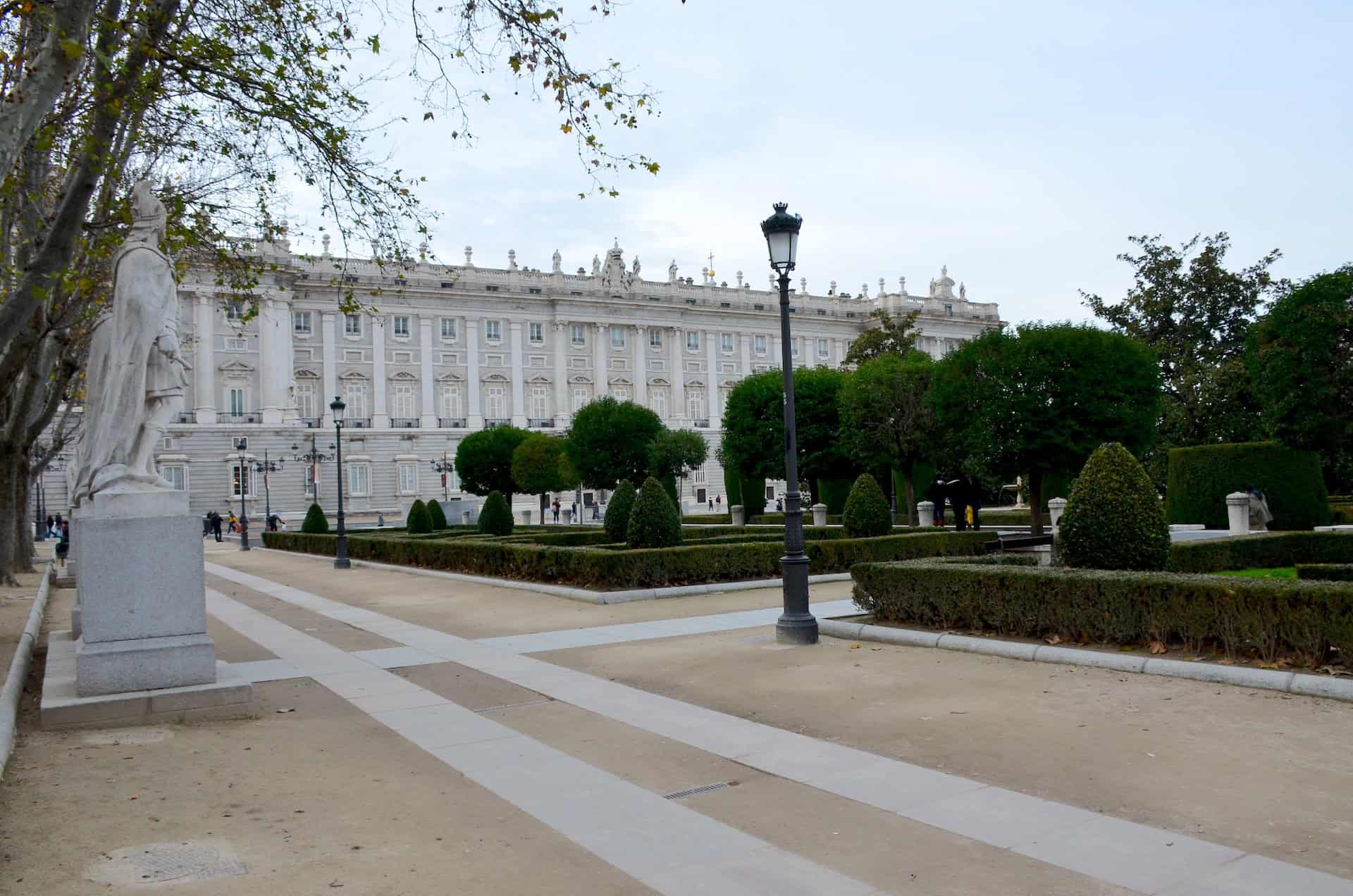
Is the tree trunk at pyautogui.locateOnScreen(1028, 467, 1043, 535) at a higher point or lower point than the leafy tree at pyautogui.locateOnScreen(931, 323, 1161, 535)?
lower

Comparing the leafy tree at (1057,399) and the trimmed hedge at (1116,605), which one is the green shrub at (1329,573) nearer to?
the trimmed hedge at (1116,605)

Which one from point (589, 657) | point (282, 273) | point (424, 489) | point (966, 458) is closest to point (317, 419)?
point (424, 489)

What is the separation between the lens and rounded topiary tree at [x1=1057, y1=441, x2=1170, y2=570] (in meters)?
10.5

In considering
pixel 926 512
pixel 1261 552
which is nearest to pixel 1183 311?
pixel 926 512

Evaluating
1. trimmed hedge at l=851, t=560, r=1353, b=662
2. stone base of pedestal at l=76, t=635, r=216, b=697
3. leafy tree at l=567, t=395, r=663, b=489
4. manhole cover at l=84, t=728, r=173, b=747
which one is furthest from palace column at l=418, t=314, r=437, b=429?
manhole cover at l=84, t=728, r=173, b=747

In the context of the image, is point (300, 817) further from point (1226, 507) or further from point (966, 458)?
point (1226, 507)

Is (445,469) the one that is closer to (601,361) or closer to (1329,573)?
(601,361)

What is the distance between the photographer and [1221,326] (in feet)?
132

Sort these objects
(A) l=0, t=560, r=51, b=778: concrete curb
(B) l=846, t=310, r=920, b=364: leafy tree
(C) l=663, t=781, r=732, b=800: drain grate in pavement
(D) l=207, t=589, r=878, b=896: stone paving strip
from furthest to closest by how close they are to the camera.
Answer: (B) l=846, t=310, r=920, b=364: leafy tree → (A) l=0, t=560, r=51, b=778: concrete curb → (C) l=663, t=781, r=732, b=800: drain grate in pavement → (D) l=207, t=589, r=878, b=896: stone paving strip

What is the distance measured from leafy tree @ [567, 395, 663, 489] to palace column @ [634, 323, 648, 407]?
2969 centimetres

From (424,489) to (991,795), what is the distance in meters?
68.0

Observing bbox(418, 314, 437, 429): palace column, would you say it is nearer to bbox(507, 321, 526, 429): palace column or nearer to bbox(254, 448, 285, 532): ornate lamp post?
bbox(507, 321, 526, 429): palace column

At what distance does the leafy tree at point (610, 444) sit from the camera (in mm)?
47844

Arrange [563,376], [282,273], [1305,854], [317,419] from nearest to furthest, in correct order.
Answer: [1305,854] → [282,273] → [317,419] → [563,376]
